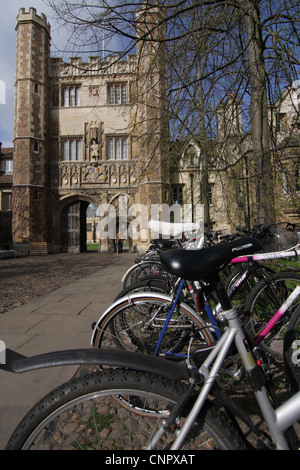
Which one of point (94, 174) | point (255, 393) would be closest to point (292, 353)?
point (255, 393)

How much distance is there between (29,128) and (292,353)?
69.6 ft

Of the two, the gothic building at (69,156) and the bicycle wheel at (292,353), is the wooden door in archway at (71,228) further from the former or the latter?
the bicycle wheel at (292,353)

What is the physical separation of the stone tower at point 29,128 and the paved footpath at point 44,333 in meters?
14.3

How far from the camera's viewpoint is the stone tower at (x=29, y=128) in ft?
63.4

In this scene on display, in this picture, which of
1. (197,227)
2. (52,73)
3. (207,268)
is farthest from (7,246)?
(207,268)

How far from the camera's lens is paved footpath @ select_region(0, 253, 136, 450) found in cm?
198

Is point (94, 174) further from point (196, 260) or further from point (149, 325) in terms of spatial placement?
point (196, 260)

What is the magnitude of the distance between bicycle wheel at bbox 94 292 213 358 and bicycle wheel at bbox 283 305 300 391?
0.50 metres

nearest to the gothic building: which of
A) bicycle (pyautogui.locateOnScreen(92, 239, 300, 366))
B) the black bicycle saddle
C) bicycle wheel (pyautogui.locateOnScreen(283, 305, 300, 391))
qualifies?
bicycle (pyautogui.locateOnScreen(92, 239, 300, 366))

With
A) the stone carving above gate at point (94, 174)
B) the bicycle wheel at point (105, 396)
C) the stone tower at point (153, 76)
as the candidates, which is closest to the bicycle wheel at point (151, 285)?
the bicycle wheel at point (105, 396)

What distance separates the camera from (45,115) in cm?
2045

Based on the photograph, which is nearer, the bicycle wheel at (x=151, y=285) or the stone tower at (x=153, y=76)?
the bicycle wheel at (x=151, y=285)

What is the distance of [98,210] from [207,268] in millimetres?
20553

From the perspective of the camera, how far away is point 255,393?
1074 mm
